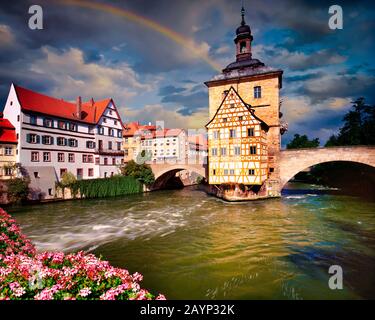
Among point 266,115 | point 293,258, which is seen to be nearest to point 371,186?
point 266,115

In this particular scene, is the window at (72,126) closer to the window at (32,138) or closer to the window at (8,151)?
the window at (32,138)

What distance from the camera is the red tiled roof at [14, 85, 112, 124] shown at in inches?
947

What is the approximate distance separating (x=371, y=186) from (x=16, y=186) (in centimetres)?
3940

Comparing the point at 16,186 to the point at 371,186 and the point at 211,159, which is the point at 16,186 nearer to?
the point at 211,159

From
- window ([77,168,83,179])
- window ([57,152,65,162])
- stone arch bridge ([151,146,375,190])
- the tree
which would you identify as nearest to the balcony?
window ([77,168,83,179])

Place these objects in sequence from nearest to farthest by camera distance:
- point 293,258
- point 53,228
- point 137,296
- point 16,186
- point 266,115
Result: point 137,296 < point 293,258 < point 53,228 < point 16,186 < point 266,115

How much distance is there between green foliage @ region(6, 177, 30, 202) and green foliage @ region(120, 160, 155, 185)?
44.0 feet

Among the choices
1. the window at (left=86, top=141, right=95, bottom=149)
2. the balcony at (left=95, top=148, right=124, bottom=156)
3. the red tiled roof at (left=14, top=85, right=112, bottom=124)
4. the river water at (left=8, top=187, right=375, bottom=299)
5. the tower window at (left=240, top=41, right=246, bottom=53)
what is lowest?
the river water at (left=8, top=187, right=375, bottom=299)

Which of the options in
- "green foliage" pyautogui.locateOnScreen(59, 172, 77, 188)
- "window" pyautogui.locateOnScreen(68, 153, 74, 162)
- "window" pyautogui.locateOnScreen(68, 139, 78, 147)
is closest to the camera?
"green foliage" pyautogui.locateOnScreen(59, 172, 77, 188)

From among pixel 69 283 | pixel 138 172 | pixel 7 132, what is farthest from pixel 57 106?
pixel 69 283

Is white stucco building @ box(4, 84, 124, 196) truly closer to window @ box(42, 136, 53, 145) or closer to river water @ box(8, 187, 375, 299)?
window @ box(42, 136, 53, 145)

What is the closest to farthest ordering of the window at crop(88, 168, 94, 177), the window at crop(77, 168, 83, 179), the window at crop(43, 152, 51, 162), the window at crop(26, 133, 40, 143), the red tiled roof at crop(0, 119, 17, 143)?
the red tiled roof at crop(0, 119, 17, 143) < the window at crop(26, 133, 40, 143) < the window at crop(43, 152, 51, 162) < the window at crop(77, 168, 83, 179) < the window at crop(88, 168, 94, 177)

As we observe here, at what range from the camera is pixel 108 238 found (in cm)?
1306

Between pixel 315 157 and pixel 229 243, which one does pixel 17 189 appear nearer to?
pixel 229 243
